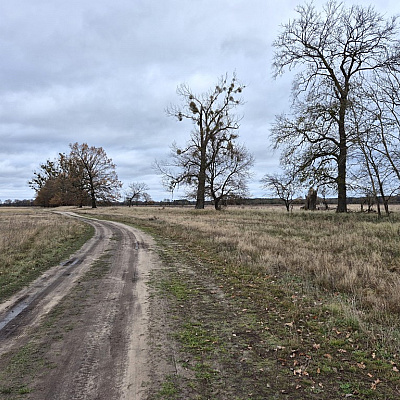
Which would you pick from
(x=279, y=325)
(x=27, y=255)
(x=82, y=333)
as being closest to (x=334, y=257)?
(x=279, y=325)

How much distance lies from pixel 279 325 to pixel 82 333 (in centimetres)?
332

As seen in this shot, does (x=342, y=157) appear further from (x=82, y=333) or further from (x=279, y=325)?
(x=82, y=333)

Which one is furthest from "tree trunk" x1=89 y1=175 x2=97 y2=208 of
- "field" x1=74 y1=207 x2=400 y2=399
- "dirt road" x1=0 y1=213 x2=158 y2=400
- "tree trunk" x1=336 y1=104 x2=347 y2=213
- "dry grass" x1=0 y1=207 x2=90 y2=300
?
"dirt road" x1=0 y1=213 x2=158 y2=400

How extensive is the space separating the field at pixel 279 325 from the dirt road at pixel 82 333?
1.32ft

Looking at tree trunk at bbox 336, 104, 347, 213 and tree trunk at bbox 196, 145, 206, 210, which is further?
tree trunk at bbox 196, 145, 206, 210

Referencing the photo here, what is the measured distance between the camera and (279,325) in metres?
5.04

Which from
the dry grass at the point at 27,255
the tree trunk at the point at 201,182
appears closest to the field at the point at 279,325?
the dry grass at the point at 27,255

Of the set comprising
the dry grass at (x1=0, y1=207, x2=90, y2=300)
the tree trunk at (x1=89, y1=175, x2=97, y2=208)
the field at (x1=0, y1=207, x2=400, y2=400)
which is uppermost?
the tree trunk at (x1=89, y1=175, x2=97, y2=208)

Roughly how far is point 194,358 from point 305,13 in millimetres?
24989

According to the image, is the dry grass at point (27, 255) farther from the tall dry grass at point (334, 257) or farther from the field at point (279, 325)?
the tall dry grass at point (334, 257)

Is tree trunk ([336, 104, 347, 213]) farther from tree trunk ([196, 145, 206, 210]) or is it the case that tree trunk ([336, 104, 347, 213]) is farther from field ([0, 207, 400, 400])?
tree trunk ([196, 145, 206, 210])

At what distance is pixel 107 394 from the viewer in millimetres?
3090

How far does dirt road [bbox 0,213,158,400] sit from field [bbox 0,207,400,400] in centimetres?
40

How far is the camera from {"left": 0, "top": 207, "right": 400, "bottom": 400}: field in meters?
3.38
